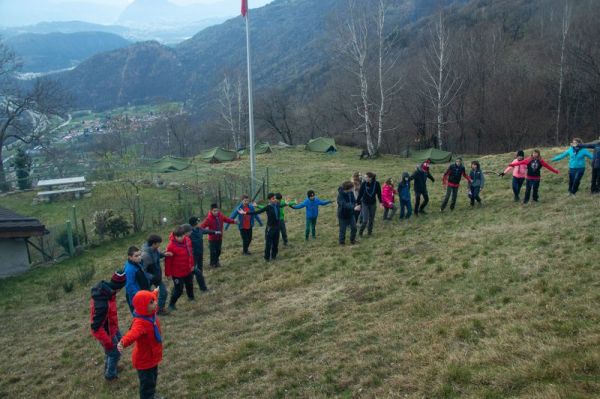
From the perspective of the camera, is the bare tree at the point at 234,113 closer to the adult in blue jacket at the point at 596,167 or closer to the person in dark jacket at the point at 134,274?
the adult in blue jacket at the point at 596,167

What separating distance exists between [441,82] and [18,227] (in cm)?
3006

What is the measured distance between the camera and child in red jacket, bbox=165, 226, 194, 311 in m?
8.91

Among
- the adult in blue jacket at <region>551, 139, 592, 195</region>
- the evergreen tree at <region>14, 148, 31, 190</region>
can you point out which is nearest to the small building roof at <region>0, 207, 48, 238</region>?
the adult in blue jacket at <region>551, 139, 592, 195</region>

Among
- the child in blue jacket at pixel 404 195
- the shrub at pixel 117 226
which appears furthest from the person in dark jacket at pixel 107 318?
the shrub at pixel 117 226

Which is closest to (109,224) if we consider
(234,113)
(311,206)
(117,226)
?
(117,226)

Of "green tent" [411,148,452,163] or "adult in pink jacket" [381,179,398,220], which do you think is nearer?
"adult in pink jacket" [381,179,398,220]

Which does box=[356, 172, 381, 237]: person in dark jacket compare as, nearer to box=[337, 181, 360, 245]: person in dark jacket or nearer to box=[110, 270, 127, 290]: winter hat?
box=[337, 181, 360, 245]: person in dark jacket

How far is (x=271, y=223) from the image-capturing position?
11734 millimetres

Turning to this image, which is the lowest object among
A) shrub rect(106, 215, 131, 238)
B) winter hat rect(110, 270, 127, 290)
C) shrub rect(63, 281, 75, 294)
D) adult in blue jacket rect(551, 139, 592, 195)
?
shrub rect(63, 281, 75, 294)

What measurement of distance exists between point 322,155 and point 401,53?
37.1m

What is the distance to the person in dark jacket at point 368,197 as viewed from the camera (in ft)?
40.1

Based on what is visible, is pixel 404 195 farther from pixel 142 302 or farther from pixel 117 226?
pixel 117 226

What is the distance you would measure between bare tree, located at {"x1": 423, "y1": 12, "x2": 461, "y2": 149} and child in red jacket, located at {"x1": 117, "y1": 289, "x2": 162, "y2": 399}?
3183 cm

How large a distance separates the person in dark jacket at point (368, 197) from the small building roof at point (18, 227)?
37.4 ft
